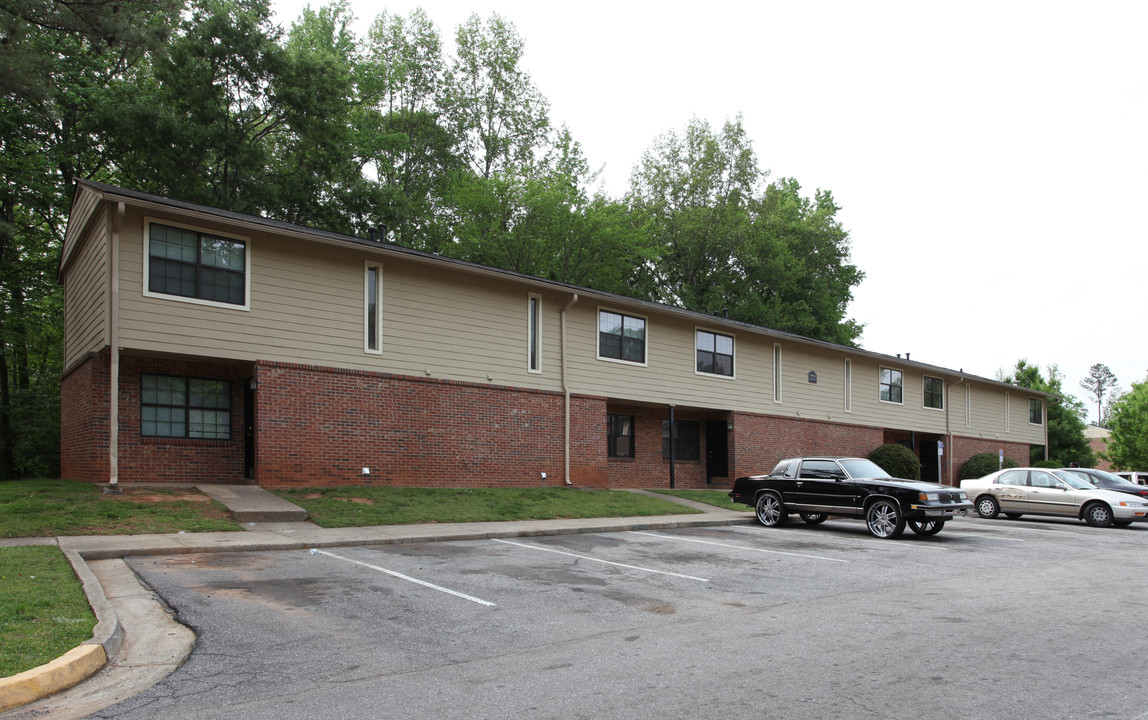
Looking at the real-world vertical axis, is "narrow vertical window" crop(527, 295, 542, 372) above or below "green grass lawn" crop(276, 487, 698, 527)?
above

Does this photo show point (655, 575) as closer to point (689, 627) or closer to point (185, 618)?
point (689, 627)

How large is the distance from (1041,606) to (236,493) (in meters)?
13.4

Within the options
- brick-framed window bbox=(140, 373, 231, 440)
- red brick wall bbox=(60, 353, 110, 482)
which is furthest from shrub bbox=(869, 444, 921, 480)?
red brick wall bbox=(60, 353, 110, 482)

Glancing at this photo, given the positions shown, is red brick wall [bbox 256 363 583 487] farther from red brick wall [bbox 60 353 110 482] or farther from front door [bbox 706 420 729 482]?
front door [bbox 706 420 729 482]

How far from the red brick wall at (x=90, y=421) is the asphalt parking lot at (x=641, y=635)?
19.4ft

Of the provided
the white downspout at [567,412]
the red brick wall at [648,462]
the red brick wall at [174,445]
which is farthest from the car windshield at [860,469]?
the red brick wall at [174,445]

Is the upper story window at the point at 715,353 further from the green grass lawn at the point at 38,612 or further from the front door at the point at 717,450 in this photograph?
the green grass lawn at the point at 38,612

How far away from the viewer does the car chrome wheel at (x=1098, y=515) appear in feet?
67.9

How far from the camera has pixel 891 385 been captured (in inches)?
1374

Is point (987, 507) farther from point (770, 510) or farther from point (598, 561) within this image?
point (598, 561)

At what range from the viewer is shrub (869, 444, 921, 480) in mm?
29719

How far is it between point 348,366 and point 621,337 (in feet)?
29.2

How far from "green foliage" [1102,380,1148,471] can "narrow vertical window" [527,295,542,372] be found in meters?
50.9

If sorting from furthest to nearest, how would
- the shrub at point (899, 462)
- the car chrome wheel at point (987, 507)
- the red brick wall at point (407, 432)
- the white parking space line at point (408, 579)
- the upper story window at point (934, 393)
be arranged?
1. the upper story window at point (934, 393)
2. the shrub at point (899, 462)
3. the car chrome wheel at point (987, 507)
4. the red brick wall at point (407, 432)
5. the white parking space line at point (408, 579)
